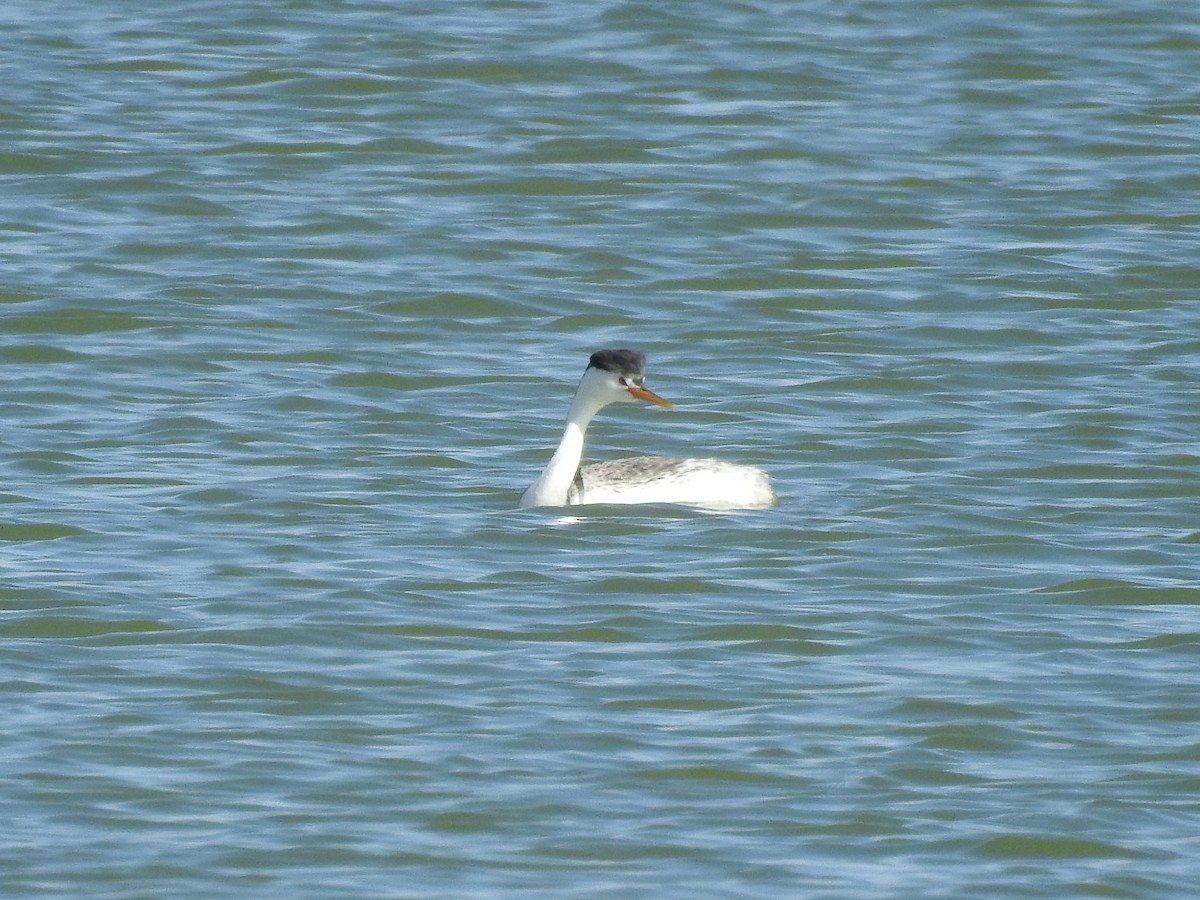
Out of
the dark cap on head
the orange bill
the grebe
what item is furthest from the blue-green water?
the dark cap on head

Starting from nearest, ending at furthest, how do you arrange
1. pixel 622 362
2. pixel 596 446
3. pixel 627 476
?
pixel 622 362
pixel 627 476
pixel 596 446

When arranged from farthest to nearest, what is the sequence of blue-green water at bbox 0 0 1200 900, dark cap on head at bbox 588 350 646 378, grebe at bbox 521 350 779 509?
dark cap on head at bbox 588 350 646 378
grebe at bbox 521 350 779 509
blue-green water at bbox 0 0 1200 900

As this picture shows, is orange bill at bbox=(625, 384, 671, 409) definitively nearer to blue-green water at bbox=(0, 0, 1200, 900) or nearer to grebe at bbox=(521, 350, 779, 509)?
grebe at bbox=(521, 350, 779, 509)

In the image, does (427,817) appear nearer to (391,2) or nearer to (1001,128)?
(1001,128)

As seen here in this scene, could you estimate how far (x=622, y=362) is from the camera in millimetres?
12922

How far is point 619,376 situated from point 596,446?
2.29m

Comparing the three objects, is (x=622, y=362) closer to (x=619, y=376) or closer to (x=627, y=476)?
(x=619, y=376)

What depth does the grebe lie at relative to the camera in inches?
504

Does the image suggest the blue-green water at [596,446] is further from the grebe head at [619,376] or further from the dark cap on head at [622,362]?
the dark cap on head at [622,362]

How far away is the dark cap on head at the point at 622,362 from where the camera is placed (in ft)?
42.4

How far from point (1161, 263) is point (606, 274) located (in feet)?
12.4

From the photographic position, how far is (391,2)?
25.2 m

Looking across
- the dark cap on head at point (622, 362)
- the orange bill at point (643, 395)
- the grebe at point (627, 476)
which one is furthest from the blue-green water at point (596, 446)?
the dark cap on head at point (622, 362)

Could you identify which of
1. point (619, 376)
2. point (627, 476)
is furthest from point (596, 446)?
point (619, 376)
